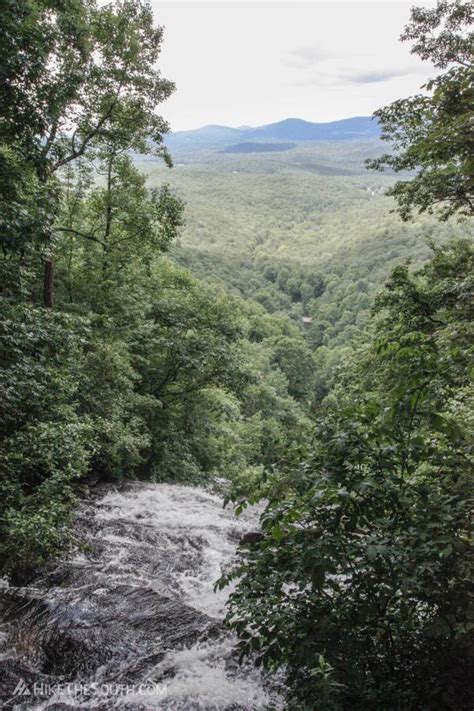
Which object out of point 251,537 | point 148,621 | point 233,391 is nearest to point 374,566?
point 148,621

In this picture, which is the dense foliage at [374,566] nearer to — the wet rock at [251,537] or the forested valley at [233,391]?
the forested valley at [233,391]

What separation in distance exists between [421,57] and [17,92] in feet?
36.3

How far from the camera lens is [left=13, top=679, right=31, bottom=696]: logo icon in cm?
524

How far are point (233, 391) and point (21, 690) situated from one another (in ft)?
41.4

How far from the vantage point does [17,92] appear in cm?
789

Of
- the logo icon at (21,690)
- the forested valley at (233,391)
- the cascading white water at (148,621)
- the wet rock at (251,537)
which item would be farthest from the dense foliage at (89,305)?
the wet rock at (251,537)

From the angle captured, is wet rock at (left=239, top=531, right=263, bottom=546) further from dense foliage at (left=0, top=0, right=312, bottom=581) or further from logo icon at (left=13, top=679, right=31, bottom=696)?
logo icon at (left=13, top=679, right=31, bottom=696)

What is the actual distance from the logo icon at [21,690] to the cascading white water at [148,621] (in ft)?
0.38

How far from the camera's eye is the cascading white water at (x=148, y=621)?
17.7 feet

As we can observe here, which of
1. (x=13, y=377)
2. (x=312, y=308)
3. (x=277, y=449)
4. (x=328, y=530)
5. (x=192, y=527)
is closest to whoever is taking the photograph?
(x=328, y=530)

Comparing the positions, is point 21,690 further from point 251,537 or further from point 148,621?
point 251,537

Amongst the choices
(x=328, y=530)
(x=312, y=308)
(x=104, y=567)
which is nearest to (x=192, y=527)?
(x=104, y=567)

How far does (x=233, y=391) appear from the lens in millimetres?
17438

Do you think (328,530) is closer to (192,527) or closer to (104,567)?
(104,567)
